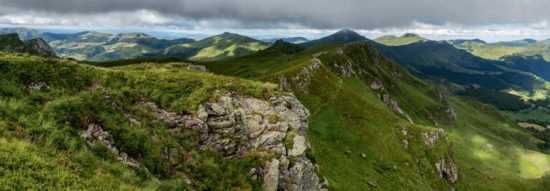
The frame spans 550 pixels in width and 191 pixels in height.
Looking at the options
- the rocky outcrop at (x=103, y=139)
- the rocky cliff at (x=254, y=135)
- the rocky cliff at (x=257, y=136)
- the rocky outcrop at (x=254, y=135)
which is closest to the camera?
the rocky outcrop at (x=103, y=139)

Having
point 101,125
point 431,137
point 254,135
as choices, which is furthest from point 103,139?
point 431,137

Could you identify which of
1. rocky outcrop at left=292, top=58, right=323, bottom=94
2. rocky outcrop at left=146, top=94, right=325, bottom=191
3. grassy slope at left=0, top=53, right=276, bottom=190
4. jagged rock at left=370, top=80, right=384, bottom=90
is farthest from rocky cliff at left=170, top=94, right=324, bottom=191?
jagged rock at left=370, top=80, right=384, bottom=90

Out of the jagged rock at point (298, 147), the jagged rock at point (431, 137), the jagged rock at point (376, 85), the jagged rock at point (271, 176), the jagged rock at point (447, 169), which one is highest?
the jagged rock at point (298, 147)

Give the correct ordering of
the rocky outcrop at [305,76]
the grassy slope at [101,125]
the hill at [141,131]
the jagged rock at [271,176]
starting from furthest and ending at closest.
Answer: the rocky outcrop at [305,76], the jagged rock at [271,176], the hill at [141,131], the grassy slope at [101,125]

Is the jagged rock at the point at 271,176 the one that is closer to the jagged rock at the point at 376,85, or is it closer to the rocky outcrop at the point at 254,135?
the rocky outcrop at the point at 254,135

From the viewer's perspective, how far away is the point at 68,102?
25312 millimetres

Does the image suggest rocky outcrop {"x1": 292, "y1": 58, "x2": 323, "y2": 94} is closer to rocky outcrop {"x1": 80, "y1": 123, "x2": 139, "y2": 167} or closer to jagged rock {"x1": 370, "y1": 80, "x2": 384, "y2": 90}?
jagged rock {"x1": 370, "y1": 80, "x2": 384, "y2": 90}

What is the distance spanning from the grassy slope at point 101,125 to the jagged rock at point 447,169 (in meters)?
74.8

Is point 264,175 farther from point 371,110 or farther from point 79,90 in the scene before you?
point 371,110

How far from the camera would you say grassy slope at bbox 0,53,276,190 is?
1850cm

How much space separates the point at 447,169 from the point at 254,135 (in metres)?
82.0

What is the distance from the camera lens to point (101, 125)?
2575cm

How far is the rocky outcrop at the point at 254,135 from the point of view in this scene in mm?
30922

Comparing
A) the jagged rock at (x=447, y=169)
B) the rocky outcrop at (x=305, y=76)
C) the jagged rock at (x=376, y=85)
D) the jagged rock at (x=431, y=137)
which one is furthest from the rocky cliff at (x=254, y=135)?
the jagged rock at (x=376, y=85)
